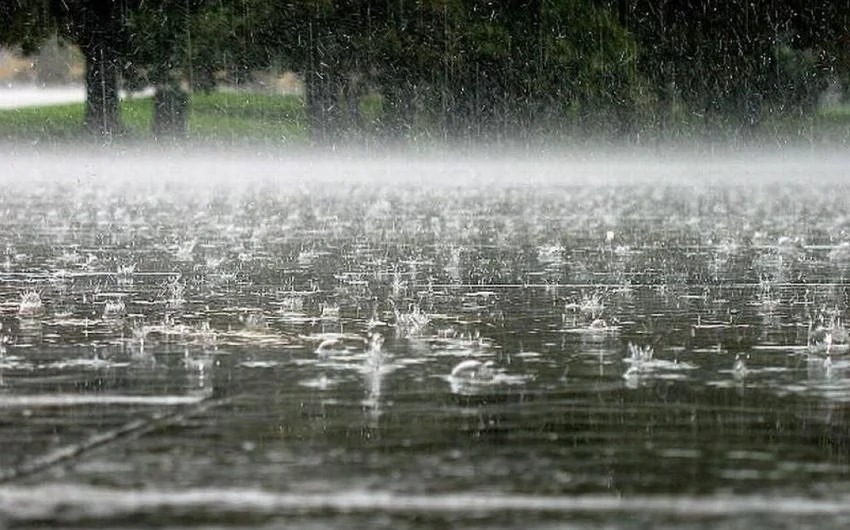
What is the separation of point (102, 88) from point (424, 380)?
41.7m

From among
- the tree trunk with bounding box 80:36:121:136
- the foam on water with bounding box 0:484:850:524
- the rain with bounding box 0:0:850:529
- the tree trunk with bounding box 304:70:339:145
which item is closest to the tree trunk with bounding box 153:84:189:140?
the tree trunk with bounding box 80:36:121:136

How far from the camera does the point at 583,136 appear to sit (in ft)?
157

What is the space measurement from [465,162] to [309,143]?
162 inches

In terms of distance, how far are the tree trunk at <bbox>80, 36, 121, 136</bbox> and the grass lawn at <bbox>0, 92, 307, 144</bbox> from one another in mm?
527

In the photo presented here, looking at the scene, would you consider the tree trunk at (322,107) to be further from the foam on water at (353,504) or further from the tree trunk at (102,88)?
the foam on water at (353,504)

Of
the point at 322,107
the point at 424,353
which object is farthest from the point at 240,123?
the point at 424,353

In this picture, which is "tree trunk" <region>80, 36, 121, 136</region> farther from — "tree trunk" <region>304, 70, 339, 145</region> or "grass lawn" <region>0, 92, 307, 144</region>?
"tree trunk" <region>304, 70, 339, 145</region>

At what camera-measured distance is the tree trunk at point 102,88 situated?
46688mm

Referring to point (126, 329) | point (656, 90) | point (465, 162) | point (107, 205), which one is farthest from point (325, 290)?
point (656, 90)

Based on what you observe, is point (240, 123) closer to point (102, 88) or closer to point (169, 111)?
point (169, 111)

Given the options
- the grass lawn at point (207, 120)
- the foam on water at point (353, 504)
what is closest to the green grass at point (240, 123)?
the grass lawn at point (207, 120)

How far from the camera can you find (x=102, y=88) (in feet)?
155

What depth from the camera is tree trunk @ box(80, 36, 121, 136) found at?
153 ft

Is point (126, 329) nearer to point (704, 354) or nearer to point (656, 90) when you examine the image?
point (704, 354)
